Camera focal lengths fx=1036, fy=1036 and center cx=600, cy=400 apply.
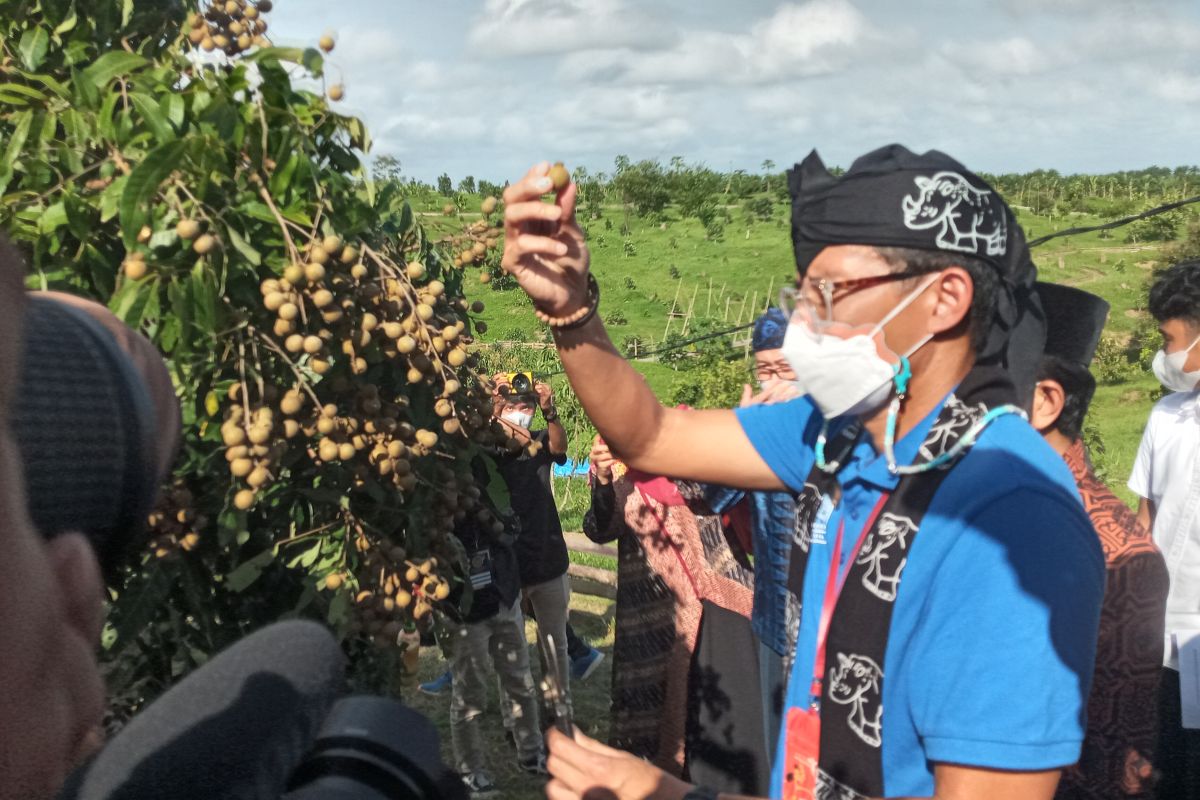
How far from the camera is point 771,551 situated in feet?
8.90

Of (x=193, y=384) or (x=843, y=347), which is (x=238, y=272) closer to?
(x=193, y=384)

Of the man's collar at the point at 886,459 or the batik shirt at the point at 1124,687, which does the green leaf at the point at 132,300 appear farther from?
the batik shirt at the point at 1124,687

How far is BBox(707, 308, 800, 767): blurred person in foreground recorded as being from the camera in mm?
2346

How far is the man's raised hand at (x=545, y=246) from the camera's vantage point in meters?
1.71

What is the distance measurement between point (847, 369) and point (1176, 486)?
2.36m

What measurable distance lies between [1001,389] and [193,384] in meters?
1.32

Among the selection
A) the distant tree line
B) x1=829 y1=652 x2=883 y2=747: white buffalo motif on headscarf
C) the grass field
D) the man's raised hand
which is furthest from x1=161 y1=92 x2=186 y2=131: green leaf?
the distant tree line

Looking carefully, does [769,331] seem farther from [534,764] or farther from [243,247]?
[534,764]

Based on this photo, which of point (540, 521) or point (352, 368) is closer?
Answer: point (352, 368)

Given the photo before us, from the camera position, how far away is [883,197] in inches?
67.4

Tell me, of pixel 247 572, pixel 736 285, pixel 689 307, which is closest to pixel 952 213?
pixel 247 572

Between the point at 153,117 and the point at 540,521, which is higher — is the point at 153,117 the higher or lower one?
the higher one

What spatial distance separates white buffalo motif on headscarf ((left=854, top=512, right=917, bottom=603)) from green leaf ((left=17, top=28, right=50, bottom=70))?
1.64 metres

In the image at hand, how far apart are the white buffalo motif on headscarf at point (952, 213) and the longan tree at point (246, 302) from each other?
81cm
